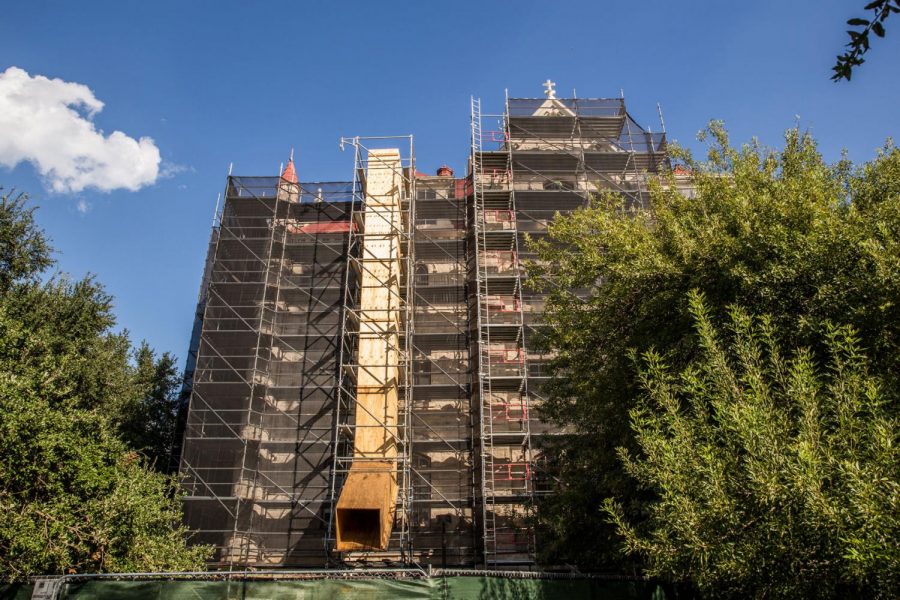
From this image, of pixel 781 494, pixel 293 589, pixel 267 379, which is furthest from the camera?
pixel 267 379

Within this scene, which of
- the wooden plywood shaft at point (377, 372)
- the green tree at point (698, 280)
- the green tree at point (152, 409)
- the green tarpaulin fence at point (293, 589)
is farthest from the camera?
the green tree at point (152, 409)

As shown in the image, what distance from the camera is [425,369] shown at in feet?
67.7

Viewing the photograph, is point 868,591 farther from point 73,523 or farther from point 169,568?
point 169,568

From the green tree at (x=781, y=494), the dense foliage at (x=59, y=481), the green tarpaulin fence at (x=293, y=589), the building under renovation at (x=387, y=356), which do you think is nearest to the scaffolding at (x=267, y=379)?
the building under renovation at (x=387, y=356)

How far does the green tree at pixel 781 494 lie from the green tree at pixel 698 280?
1.66 m

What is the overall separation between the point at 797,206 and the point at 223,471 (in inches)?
705

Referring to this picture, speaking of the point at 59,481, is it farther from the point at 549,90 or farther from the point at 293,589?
the point at 549,90

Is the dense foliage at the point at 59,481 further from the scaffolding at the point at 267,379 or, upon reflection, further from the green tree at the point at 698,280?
the green tree at the point at 698,280

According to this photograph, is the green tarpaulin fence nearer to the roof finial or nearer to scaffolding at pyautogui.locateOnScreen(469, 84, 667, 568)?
scaffolding at pyautogui.locateOnScreen(469, 84, 667, 568)

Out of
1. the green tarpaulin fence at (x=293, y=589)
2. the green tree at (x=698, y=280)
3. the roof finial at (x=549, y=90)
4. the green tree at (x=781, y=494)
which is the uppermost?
the roof finial at (x=549, y=90)

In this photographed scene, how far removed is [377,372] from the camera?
61.4ft

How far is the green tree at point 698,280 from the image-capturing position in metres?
8.17

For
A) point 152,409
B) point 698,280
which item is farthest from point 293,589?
point 152,409

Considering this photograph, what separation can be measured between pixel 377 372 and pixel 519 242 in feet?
24.8
